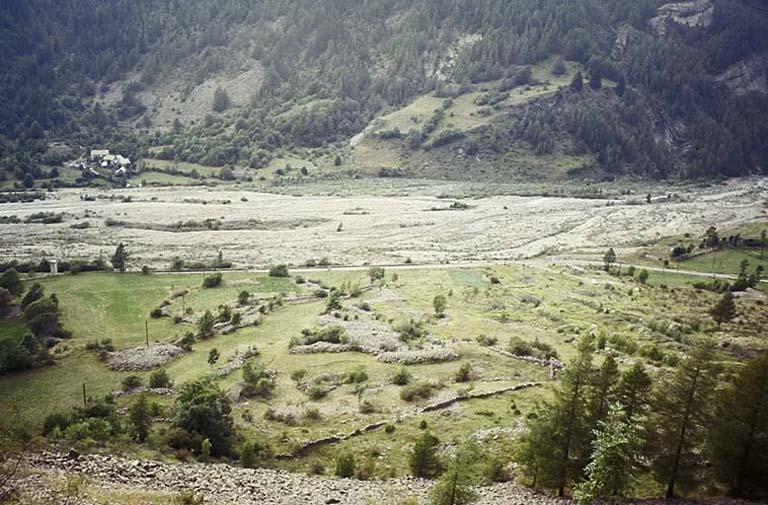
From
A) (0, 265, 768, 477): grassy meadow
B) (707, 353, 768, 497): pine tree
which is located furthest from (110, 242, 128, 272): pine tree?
(707, 353, 768, 497): pine tree

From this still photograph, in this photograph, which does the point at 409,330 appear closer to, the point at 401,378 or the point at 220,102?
the point at 401,378

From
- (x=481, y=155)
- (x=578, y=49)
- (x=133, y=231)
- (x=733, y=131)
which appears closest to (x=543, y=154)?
(x=481, y=155)

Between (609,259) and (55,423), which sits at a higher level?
(609,259)

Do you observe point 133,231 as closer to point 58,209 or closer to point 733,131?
point 58,209

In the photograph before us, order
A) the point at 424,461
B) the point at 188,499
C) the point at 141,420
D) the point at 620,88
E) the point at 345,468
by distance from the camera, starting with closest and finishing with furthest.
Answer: the point at 188,499 < the point at 345,468 < the point at 424,461 < the point at 141,420 < the point at 620,88

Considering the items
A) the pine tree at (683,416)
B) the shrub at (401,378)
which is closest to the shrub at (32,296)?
the shrub at (401,378)

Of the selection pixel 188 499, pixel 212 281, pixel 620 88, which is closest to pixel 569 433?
pixel 188 499

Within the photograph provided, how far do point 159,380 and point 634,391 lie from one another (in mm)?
28369

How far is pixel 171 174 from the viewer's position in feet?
485

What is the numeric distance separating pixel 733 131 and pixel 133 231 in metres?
177

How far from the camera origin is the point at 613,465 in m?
20.8

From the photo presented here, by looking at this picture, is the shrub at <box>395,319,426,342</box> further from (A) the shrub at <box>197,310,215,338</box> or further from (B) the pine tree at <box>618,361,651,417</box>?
(B) the pine tree at <box>618,361,651,417</box>

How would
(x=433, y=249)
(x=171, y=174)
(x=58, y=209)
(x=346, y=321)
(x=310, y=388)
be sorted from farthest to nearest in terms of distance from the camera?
1. (x=171, y=174)
2. (x=58, y=209)
3. (x=433, y=249)
4. (x=346, y=321)
5. (x=310, y=388)

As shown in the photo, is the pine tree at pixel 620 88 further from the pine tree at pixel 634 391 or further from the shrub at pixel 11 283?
the pine tree at pixel 634 391
